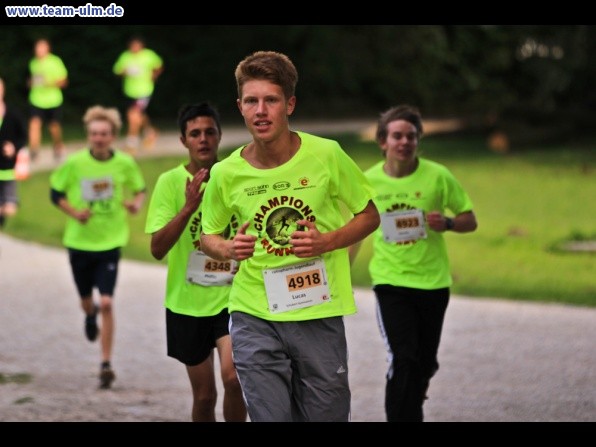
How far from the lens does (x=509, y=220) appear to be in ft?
57.9

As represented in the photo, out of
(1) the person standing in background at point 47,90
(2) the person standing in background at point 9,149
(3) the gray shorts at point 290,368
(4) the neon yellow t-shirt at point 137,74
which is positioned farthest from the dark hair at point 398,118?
(4) the neon yellow t-shirt at point 137,74

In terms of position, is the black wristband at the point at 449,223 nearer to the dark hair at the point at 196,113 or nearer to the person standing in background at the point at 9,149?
the dark hair at the point at 196,113

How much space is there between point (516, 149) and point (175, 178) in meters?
20.0

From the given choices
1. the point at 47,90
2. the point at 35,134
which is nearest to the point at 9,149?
the point at 47,90

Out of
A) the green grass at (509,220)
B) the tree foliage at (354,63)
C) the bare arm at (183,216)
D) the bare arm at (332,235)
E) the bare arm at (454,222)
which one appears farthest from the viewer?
the tree foliage at (354,63)

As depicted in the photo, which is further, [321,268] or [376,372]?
[376,372]

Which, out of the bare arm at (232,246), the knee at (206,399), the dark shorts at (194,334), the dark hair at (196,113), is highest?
the dark hair at (196,113)

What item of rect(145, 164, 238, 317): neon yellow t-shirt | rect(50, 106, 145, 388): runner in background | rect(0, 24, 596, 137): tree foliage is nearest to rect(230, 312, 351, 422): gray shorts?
rect(145, 164, 238, 317): neon yellow t-shirt

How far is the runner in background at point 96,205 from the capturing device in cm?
962

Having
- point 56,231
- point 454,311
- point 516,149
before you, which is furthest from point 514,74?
point 454,311

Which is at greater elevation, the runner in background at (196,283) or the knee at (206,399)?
the runner in background at (196,283)

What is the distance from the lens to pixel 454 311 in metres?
12.0
